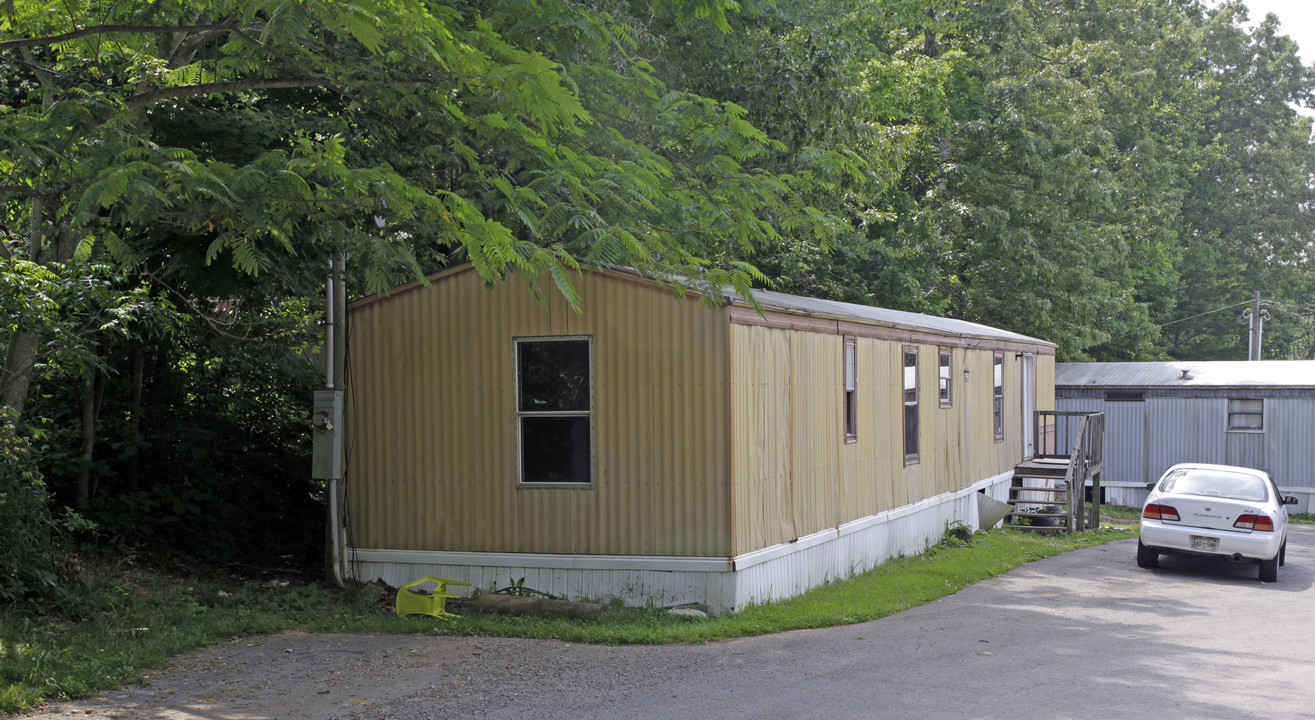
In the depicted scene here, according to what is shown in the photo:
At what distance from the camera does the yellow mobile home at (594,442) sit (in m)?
10.2

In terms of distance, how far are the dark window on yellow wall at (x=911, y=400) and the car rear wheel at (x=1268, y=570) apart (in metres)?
4.49

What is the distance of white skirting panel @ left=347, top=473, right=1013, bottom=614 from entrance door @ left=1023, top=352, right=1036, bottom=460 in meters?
11.0

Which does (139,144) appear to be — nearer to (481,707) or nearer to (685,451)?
(481,707)

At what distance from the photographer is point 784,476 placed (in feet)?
36.7

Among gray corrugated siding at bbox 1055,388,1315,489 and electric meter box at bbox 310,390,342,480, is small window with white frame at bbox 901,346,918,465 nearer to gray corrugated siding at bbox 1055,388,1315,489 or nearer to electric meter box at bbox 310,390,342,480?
electric meter box at bbox 310,390,342,480

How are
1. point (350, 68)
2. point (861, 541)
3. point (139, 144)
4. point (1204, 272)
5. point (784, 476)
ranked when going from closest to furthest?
point (139, 144), point (350, 68), point (784, 476), point (861, 541), point (1204, 272)

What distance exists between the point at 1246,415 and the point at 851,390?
52.7ft

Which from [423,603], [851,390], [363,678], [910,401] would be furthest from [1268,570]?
[363,678]

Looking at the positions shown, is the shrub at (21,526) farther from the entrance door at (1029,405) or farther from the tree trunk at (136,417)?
the entrance door at (1029,405)

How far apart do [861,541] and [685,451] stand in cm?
395

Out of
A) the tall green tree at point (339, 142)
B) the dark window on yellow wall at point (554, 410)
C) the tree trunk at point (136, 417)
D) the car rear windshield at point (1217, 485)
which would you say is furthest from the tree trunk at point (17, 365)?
the car rear windshield at point (1217, 485)

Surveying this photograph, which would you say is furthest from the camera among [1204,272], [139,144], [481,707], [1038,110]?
[1204,272]

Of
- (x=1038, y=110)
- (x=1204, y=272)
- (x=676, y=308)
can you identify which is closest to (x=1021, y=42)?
(x=1038, y=110)

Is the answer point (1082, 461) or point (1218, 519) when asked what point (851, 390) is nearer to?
point (1218, 519)
